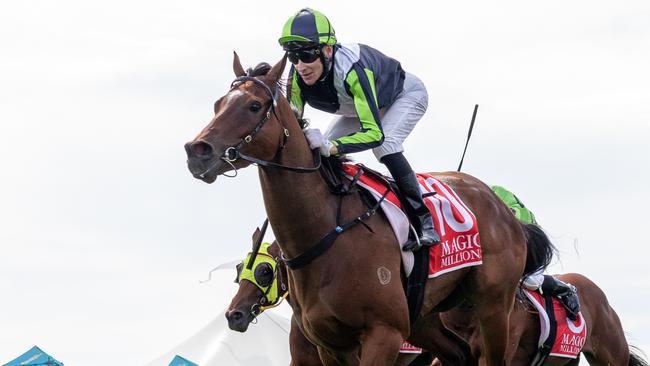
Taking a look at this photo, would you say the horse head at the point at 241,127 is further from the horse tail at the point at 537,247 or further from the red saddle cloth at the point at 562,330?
the red saddle cloth at the point at 562,330

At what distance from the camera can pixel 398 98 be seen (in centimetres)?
770

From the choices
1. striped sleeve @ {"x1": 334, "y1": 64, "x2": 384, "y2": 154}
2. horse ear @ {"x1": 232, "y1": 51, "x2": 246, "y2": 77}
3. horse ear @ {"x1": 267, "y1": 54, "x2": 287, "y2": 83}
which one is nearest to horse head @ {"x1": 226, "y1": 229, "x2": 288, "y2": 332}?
striped sleeve @ {"x1": 334, "y1": 64, "x2": 384, "y2": 154}

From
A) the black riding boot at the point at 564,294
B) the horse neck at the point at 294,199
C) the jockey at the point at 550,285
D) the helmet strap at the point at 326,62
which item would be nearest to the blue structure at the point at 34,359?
the horse neck at the point at 294,199

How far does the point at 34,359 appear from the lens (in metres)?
9.59

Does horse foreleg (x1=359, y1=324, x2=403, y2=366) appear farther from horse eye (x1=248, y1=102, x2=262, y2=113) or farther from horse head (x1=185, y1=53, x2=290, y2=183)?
horse eye (x1=248, y1=102, x2=262, y2=113)

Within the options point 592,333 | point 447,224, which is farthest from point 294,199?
point 592,333

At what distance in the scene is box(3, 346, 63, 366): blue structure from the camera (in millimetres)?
9484

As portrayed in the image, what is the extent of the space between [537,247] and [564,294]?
86.0 inches

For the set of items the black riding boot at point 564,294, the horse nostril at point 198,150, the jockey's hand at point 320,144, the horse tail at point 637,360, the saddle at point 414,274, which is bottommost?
the horse tail at point 637,360

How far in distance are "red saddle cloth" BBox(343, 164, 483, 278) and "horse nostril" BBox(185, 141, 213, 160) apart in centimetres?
131

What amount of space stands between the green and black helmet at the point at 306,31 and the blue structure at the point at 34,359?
3.94 m

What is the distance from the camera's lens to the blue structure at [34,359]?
948cm

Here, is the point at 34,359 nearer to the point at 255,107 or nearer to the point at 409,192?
the point at 409,192

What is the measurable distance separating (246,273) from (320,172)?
9.51 ft
